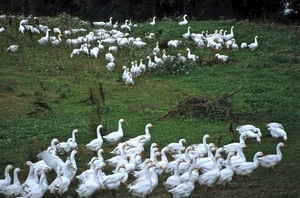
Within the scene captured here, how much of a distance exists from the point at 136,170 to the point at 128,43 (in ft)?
49.3

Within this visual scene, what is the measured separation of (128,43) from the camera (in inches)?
1069

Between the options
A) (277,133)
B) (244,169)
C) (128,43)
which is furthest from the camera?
(128,43)

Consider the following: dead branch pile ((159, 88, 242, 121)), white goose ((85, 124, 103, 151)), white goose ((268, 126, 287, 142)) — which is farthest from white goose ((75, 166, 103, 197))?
dead branch pile ((159, 88, 242, 121))

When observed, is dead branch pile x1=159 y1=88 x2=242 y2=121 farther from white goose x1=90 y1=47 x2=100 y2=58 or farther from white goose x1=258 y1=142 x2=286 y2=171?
white goose x1=90 y1=47 x2=100 y2=58

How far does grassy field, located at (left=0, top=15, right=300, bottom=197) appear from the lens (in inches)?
550

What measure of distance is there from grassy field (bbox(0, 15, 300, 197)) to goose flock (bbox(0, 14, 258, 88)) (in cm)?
26

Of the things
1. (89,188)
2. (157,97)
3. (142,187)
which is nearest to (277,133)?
(142,187)

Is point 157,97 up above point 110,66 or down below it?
below

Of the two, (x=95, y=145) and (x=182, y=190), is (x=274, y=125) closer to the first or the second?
(x=95, y=145)

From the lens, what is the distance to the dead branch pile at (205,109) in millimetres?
16891

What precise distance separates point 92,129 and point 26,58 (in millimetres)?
9869

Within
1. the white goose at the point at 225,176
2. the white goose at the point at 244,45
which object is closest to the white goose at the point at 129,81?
the white goose at the point at 244,45

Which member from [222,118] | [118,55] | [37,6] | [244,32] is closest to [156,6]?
[37,6]

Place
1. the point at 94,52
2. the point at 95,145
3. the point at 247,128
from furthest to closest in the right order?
the point at 94,52 < the point at 247,128 < the point at 95,145
